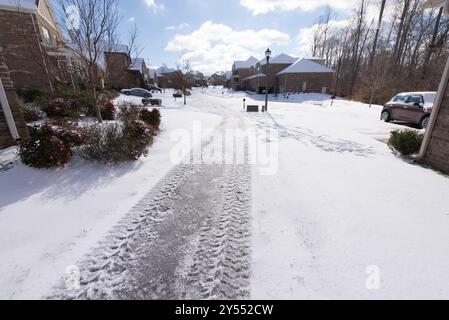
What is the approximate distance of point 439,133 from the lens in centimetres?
550

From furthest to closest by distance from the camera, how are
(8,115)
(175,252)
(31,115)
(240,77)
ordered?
(240,77) < (31,115) < (8,115) < (175,252)

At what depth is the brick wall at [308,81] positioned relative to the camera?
3753 cm

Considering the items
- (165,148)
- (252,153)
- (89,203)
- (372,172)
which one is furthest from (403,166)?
(89,203)

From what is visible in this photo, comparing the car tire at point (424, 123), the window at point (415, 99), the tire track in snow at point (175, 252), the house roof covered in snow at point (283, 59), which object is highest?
the house roof covered in snow at point (283, 59)

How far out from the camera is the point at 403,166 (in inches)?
221

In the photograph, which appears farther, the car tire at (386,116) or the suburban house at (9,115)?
the car tire at (386,116)

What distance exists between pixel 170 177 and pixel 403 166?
20.3 ft

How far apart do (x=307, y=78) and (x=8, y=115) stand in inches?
1598

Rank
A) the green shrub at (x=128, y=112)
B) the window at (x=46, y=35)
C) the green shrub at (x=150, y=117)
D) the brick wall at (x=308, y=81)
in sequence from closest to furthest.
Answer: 1. the green shrub at (x=150, y=117)
2. the green shrub at (x=128, y=112)
3. the window at (x=46, y=35)
4. the brick wall at (x=308, y=81)

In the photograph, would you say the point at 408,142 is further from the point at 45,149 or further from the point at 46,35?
the point at 46,35

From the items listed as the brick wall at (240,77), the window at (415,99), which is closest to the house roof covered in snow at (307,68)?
the brick wall at (240,77)

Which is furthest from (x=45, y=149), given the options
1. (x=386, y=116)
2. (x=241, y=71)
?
(x=241, y=71)

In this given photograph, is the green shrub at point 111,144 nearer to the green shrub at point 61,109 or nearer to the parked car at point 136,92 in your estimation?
the green shrub at point 61,109

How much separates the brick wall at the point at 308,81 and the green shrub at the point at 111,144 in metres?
38.1
